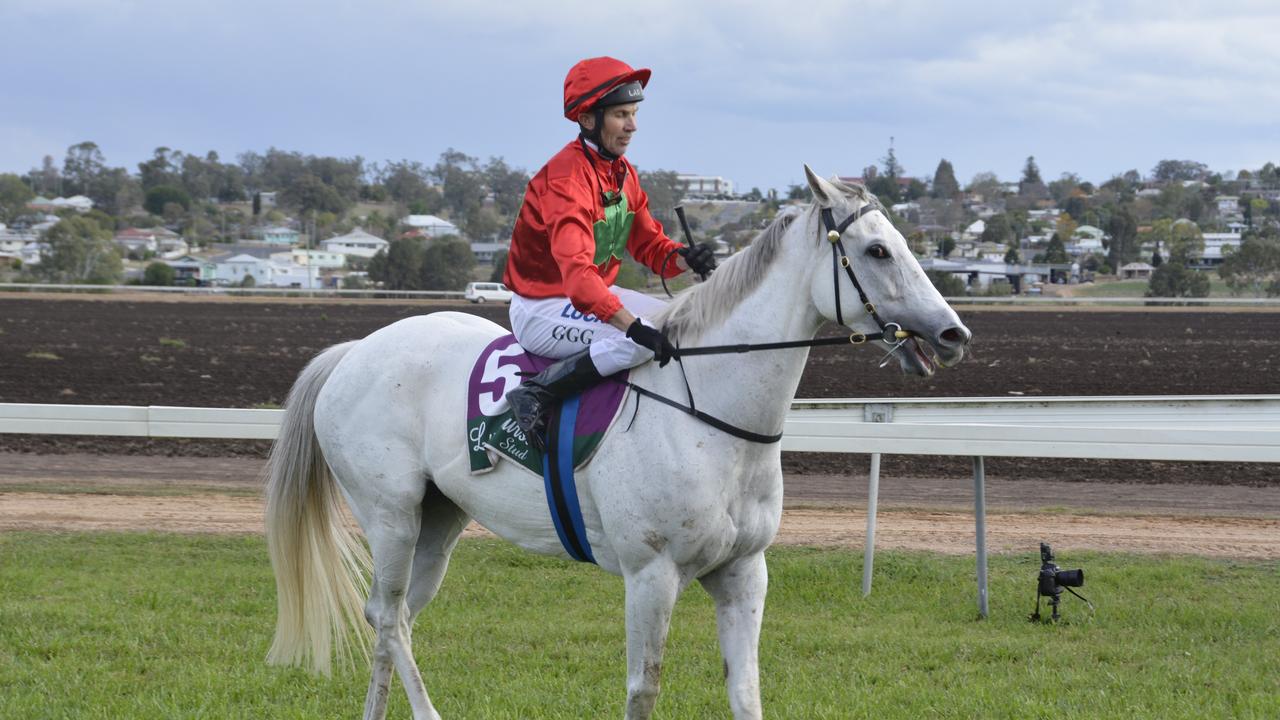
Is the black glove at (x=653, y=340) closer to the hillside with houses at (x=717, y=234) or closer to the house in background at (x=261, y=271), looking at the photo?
the hillside with houses at (x=717, y=234)

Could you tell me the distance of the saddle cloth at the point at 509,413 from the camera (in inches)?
175

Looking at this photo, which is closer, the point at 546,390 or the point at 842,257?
the point at 842,257

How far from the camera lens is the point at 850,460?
13805 millimetres

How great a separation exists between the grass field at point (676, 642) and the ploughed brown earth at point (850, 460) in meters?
1.30

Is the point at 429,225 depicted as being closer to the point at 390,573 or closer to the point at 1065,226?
the point at 1065,226

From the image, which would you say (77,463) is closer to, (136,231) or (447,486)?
(447,486)

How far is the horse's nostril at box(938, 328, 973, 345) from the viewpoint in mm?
3844

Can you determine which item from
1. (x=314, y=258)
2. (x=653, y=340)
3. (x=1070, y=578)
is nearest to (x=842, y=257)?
(x=653, y=340)

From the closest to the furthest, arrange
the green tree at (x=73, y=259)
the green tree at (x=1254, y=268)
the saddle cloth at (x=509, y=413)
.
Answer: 1. the saddle cloth at (x=509, y=413)
2. the green tree at (x=1254, y=268)
3. the green tree at (x=73, y=259)

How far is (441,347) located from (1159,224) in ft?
403

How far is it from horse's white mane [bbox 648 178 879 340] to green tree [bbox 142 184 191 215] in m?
203

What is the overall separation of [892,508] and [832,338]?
6745 millimetres

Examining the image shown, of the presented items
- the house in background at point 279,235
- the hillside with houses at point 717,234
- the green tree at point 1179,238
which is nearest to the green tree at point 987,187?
the hillside with houses at point 717,234

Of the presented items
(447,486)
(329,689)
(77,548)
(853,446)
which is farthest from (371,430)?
(77,548)
